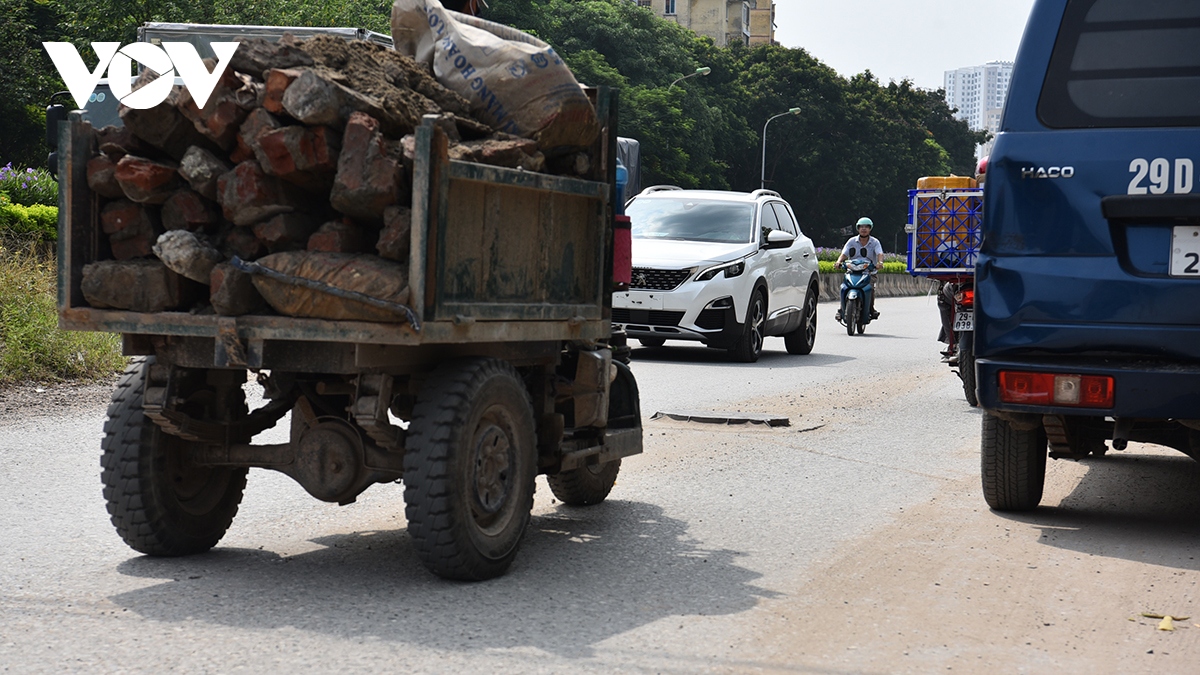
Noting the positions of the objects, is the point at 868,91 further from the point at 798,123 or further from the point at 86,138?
the point at 86,138

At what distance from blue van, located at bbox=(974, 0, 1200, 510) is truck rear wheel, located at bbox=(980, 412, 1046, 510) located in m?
0.54

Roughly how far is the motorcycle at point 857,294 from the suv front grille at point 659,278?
20.8ft

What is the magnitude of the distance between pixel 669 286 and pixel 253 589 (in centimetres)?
1069

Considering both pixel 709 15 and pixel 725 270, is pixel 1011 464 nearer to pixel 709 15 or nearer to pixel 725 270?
pixel 725 270

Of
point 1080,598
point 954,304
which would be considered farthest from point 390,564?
point 954,304

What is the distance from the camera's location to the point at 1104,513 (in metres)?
7.14

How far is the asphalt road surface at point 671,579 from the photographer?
4.43m

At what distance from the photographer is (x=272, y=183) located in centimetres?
512

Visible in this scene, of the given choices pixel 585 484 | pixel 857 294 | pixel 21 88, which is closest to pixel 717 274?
pixel 857 294

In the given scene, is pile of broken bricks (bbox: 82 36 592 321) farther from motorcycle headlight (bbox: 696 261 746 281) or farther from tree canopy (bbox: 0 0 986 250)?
tree canopy (bbox: 0 0 986 250)

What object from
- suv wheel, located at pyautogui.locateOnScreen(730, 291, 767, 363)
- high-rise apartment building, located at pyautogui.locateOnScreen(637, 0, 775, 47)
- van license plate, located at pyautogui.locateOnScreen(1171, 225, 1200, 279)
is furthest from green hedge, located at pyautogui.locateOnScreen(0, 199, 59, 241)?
high-rise apartment building, located at pyautogui.locateOnScreen(637, 0, 775, 47)

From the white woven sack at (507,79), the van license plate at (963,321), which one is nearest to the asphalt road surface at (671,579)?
the white woven sack at (507,79)

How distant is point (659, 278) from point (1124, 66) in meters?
9.64

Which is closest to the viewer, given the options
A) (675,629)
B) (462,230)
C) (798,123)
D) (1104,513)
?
(675,629)
